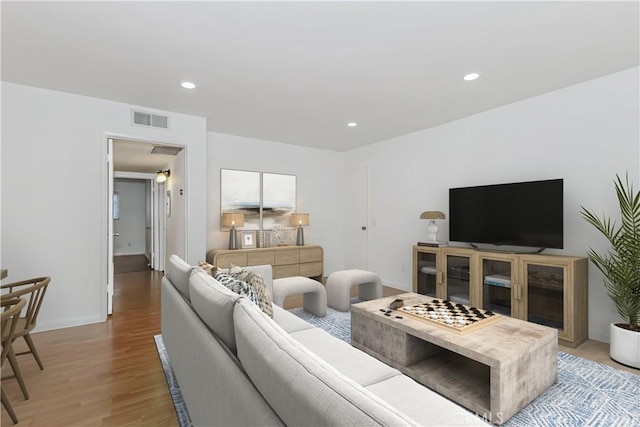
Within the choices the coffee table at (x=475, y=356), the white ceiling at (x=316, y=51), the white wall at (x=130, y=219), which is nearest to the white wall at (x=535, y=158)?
the white ceiling at (x=316, y=51)

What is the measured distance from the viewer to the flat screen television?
3.07 m

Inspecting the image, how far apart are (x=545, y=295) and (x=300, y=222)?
3.56 m

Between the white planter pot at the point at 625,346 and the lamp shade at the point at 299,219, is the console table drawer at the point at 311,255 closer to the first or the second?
the lamp shade at the point at 299,219

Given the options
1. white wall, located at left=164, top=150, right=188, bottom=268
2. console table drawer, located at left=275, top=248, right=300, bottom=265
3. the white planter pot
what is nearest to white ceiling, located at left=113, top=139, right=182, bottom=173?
white wall, located at left=164, top=150, right=188, bottom=268

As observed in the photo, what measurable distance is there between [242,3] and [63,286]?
3363 mm

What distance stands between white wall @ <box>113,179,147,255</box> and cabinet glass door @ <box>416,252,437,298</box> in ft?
28.2

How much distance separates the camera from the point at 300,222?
541 centimetres

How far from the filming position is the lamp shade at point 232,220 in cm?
471

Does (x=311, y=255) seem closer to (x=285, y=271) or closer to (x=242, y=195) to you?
(x=285, y=271)

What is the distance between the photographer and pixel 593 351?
2707mm

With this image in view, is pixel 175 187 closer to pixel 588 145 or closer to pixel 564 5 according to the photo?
pixel 564 5

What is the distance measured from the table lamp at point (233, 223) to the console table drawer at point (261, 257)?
1.03 feet

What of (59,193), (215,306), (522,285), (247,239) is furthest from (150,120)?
(522,285)

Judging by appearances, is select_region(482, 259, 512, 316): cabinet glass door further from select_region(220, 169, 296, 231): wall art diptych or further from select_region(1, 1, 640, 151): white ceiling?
select_region(220, 169, 296, 231): wall art diptych
